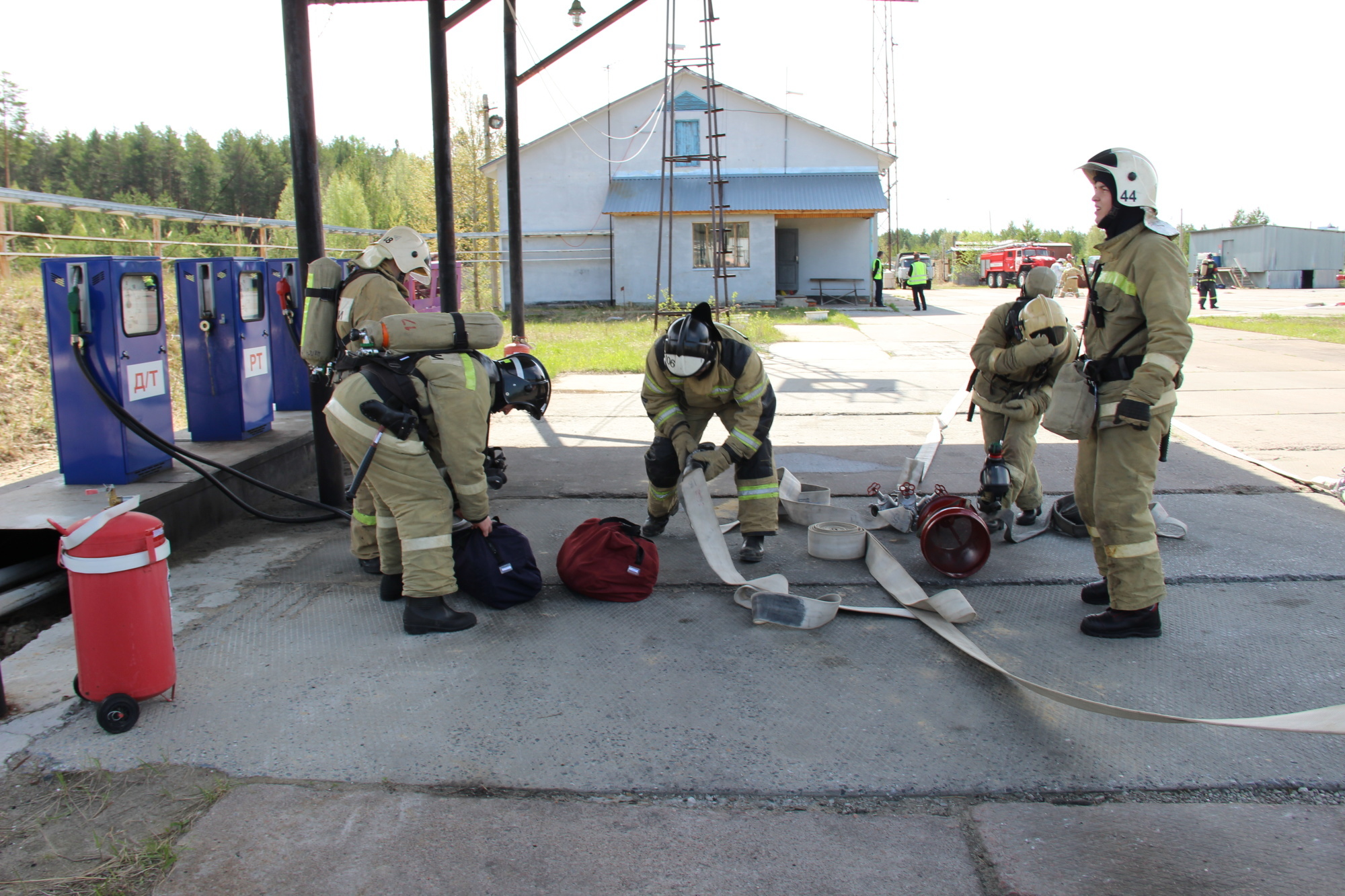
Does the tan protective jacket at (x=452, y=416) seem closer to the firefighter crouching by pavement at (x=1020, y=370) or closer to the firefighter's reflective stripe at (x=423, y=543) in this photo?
the firefighter's reflective stripe at (x=423, y=543)

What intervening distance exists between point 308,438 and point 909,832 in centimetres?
600

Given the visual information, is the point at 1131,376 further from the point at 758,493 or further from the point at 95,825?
the point at 95,825

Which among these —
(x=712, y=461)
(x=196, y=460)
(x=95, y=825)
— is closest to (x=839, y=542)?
(x=712, y=461)

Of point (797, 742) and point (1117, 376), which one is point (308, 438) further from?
point (1117, 376)

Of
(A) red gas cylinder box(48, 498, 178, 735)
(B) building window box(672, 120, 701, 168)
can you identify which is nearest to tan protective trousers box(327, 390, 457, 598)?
(A) red gas cylinder box(48, 498, 178, 735)

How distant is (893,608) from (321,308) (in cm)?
367

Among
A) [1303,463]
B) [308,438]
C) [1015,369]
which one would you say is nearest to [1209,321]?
[1303,463]

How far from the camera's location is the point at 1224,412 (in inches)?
378

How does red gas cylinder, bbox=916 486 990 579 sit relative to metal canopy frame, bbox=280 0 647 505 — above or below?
below

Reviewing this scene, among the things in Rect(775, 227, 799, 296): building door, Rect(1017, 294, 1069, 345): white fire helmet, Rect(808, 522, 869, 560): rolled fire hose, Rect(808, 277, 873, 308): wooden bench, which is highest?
Rect(775, 227, 799, 296): building door

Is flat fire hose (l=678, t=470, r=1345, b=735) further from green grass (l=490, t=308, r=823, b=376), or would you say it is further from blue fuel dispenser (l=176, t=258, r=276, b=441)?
green grass (l=490, t=308, r=823, b=376)

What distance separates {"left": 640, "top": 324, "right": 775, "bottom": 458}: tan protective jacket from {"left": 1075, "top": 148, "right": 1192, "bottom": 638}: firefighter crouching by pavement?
1.70 m

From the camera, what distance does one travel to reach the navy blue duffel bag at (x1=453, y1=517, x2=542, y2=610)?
4.40 m

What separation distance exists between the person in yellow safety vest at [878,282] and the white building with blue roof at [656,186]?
154 centimetres
